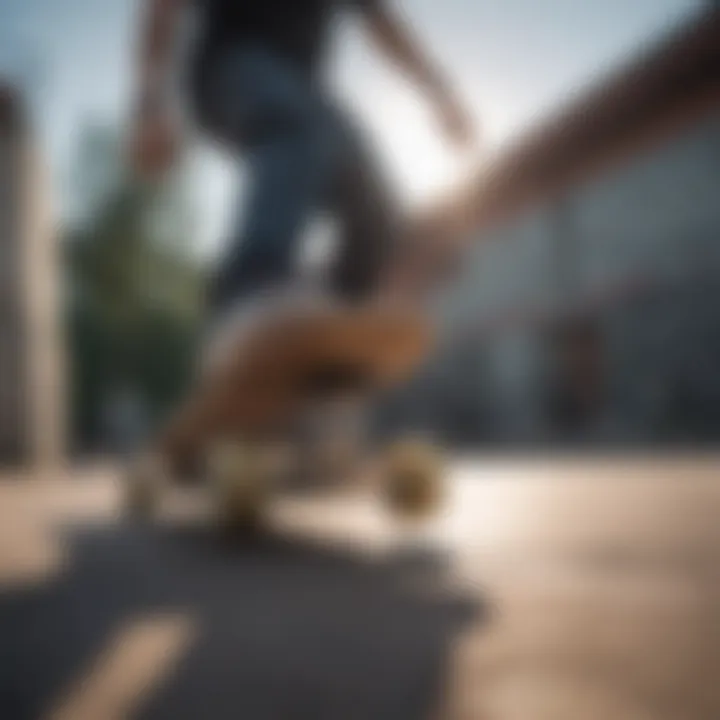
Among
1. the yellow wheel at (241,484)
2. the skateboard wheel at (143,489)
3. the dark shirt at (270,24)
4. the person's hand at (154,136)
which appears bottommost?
the skateboard wheel at (143,489)

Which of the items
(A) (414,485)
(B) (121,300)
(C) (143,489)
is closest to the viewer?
(A) (414,485)

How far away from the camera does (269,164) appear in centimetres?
98

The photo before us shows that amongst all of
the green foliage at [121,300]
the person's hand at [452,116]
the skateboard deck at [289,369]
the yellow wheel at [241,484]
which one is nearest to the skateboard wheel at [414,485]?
the yellow wheel at [241,484]

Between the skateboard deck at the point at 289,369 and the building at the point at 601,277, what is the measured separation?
1.70 ft

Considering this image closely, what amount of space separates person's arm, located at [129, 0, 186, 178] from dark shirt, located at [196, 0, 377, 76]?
6cm

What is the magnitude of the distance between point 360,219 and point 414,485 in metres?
0.50

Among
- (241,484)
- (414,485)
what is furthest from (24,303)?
(414,485)

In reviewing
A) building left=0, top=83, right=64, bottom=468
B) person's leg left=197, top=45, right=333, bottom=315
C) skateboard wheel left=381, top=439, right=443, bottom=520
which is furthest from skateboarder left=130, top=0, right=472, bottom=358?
building left=0, top=83, right=64, bottom=468

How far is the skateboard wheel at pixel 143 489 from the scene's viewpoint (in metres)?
0.96

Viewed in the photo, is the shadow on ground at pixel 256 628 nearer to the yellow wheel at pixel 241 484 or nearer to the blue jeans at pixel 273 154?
the yellow wheel at pixel 241 484

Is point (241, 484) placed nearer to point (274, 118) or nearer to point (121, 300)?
point (274, 118)

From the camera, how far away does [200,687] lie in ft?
1.04

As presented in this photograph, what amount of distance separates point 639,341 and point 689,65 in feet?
A: 7.00

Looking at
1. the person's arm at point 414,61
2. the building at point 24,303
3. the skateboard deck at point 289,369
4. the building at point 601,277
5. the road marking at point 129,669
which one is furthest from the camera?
the building at point 24,303
